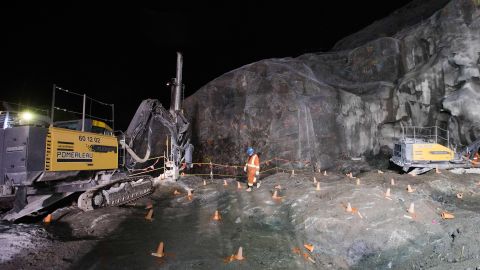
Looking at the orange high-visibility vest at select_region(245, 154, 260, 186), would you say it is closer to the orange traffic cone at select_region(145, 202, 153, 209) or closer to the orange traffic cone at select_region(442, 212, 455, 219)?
the orange traffic cone at select_region(145, 202, 153, 209)

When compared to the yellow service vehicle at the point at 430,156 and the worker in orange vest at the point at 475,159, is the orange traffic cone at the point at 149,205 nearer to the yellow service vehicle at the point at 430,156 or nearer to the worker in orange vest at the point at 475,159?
the yellow service vehicle at the point at 430,156

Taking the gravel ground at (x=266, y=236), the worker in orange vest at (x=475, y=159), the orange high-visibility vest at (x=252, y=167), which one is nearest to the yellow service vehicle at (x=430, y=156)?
the worker in orange vest at (x=475, y=159)

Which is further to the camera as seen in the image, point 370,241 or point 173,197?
point 173,197

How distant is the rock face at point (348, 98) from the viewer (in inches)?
837

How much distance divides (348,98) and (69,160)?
1944 cm

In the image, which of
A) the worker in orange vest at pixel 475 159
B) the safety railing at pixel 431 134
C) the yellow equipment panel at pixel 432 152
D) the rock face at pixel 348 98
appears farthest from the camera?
the safety railing at pixel 431 134

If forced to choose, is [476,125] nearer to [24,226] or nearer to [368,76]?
[368,76]

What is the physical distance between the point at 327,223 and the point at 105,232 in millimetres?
5139

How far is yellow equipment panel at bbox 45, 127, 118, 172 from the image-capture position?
8438 millimetres

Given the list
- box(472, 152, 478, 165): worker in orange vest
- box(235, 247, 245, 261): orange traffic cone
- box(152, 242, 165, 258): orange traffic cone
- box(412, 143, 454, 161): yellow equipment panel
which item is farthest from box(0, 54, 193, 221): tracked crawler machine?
box(472, 152, 478, 165): worker in orange vest

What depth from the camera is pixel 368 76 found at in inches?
997

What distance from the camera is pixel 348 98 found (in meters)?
23.7

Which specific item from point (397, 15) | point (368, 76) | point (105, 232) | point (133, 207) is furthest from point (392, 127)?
point (105, 232)

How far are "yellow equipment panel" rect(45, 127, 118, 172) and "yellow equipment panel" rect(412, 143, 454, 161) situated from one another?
591 inches
